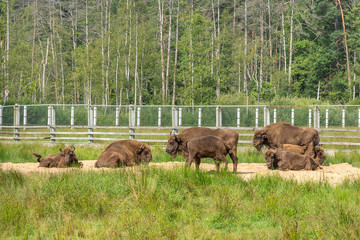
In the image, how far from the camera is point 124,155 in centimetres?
1323

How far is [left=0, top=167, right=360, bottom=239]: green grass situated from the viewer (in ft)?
23.0

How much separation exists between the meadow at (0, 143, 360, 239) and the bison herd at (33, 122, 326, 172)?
140 cm

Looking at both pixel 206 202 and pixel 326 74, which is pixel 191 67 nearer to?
pixel 326 74

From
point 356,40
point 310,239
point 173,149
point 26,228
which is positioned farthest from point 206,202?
point 356,40

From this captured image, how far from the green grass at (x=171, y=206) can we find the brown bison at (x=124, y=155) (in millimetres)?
2390

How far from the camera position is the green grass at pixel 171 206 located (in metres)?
7.00

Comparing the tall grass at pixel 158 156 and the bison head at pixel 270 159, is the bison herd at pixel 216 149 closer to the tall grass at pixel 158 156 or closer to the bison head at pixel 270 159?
the bison head at pixel 270 159

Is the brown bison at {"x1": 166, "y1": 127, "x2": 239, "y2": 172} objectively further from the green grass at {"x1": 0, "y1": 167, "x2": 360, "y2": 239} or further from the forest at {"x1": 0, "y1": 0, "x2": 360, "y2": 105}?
the forest at {"x1": 0, "y1": 0, "x2": 360, "y2": 105}

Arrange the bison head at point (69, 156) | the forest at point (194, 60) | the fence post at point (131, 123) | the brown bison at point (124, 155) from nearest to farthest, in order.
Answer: the brown bison at point (124, 155) < the bison head at point (69, 156) < the fence post at point (131, 123) < the forest at point (194, 60)

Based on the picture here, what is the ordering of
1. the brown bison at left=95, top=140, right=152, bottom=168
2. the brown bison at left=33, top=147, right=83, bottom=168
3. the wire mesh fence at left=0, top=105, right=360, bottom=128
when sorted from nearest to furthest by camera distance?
the brown bison at left=95, top=140, right=152, bottom=168 < the brown bison at left=33, top=147, right=83, bottom=168 < the wire mesh fence at left=0, top=105, right=360, bottom=128

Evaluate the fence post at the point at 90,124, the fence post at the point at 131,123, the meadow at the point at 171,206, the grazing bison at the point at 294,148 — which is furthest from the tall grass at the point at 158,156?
the meadow at the point at 171,206

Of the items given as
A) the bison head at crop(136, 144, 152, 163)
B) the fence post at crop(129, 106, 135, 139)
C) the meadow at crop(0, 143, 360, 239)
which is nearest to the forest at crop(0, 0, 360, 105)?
the fence post at crop(129, 106, 135, 139)

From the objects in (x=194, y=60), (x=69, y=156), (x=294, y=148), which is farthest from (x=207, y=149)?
(x=194, y=60)

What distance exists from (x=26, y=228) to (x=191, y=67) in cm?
4029
